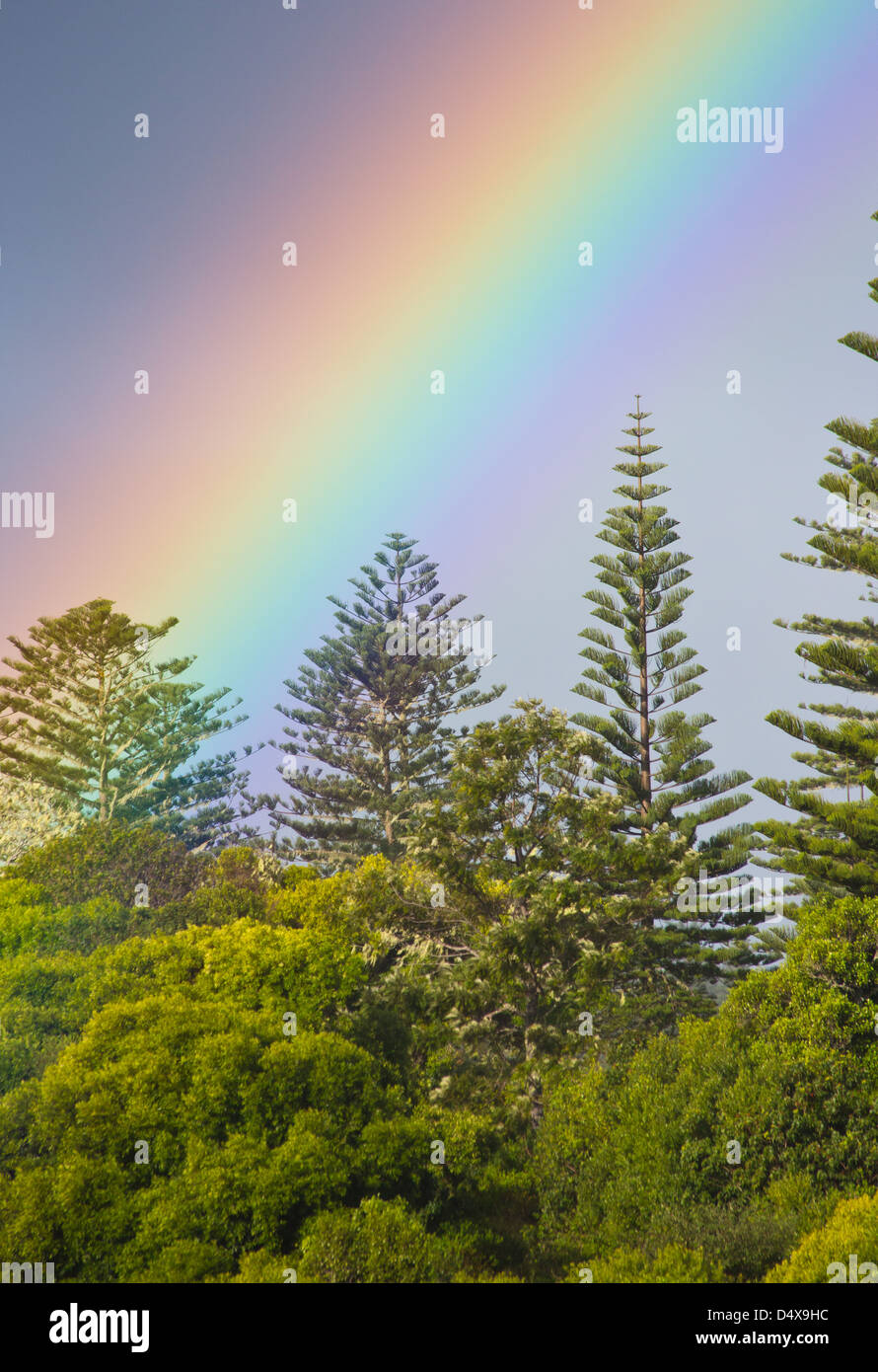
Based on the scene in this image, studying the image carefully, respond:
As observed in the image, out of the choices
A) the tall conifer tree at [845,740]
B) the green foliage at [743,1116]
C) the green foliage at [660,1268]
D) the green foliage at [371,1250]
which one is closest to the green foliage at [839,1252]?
the green foliage at [660,1268]

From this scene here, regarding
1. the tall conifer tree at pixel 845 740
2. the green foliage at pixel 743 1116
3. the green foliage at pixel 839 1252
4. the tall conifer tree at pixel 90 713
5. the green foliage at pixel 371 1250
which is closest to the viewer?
the green foliage at pixel 839 1252

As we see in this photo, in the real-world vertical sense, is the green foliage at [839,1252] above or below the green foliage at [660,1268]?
above

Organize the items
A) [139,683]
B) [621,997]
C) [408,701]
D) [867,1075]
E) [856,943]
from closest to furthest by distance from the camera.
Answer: [867,1075] → [856,943] → [621,997] → [139,683] → [408,701]

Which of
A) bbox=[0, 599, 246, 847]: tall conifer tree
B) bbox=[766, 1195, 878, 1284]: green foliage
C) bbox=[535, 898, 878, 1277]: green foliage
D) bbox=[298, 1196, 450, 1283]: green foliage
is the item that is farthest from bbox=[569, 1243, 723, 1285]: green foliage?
bbox=[0, 599, 246, 847]: tall conifer tree

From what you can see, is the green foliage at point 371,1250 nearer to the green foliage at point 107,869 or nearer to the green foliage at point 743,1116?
the green foliage at point 743,1116

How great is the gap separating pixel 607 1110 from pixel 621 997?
10.5 feet

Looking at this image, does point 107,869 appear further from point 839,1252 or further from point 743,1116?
point 839,1252

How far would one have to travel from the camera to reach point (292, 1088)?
1249 cm

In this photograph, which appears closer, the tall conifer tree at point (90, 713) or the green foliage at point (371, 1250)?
the green foliage at point (371, 1250)

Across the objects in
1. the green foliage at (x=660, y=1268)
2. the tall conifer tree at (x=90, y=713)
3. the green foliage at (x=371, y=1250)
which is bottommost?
the green foliage at (x=660, y=1268)

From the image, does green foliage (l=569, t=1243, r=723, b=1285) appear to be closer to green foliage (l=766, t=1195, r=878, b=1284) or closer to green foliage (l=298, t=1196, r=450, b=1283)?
green foliage (l=766, t=1195, r=878, b=1284)

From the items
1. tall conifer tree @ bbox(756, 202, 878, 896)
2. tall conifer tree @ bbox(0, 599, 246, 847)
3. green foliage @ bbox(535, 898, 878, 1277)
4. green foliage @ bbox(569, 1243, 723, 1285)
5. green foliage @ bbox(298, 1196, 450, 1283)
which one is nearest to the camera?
green foliage @ bbox(569, 1243, 723, 1285)
